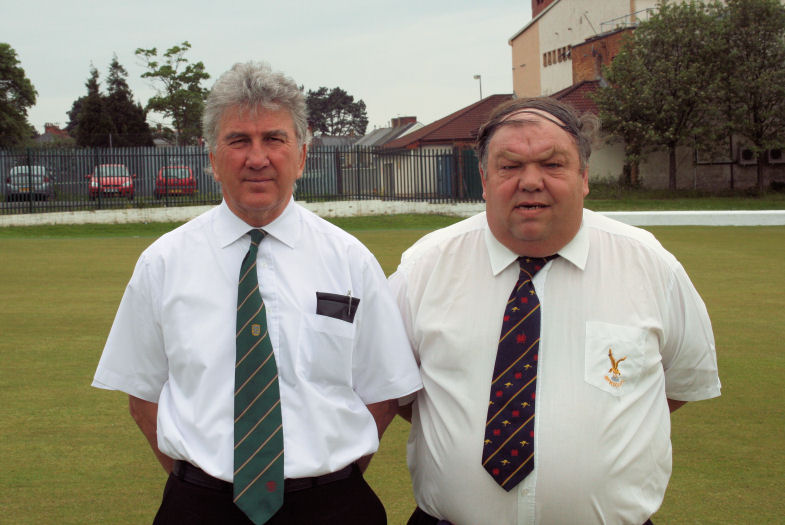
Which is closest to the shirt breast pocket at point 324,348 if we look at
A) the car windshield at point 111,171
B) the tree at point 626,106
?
the car windshield at point 111,171

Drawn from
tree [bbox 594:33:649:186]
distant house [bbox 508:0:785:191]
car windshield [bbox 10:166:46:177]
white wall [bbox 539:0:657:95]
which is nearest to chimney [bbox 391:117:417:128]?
distant house [bbox 508:0:785:191]

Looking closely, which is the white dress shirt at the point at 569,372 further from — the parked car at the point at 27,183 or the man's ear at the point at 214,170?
the parked car at the point at 27,183

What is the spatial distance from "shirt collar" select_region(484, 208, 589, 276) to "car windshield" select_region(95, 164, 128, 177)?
25895 millimetres

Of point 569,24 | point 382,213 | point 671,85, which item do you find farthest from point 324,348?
point 569,24

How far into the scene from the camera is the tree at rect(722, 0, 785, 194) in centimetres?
3634

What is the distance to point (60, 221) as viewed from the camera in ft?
81.5

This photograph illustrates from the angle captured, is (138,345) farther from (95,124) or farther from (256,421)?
(95,124)

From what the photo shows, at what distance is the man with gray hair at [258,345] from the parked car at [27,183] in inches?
1008

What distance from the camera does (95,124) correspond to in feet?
185

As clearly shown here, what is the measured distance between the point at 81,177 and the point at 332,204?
7968mm

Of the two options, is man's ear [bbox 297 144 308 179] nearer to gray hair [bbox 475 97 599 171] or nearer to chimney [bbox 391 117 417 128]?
gray hair [bbox 475 97 599 171]

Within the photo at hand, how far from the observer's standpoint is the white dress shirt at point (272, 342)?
8.66 ft

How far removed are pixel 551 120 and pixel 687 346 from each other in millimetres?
899

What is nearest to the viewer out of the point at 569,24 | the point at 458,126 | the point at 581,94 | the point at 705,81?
the point at 705,81
